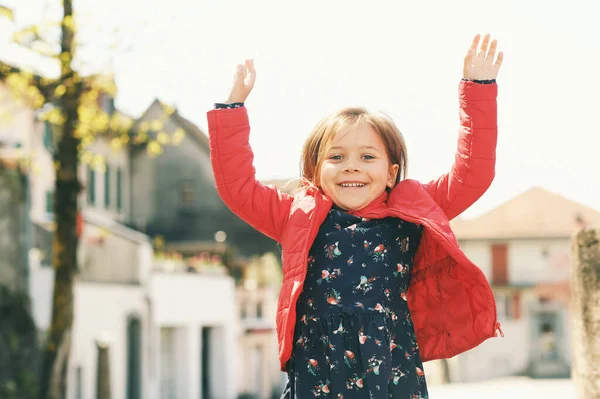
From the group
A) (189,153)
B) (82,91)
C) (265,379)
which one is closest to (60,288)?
(82,91)

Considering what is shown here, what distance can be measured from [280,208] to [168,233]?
25.7 m

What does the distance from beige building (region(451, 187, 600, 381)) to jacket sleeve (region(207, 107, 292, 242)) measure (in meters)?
39.2

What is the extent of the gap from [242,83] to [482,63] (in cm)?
77

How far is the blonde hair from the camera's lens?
10.6ft

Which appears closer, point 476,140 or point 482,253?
point 476,140

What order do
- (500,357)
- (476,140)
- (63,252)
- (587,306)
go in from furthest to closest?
(500,357) → (63,252) → (587,306) → (476,140)

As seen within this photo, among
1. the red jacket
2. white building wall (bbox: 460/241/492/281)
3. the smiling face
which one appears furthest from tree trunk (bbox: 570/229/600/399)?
white building wall (bbox: 460/241/492/281)

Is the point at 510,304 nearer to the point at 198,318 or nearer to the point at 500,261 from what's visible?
the point at 500,261

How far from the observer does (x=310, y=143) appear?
3.35m

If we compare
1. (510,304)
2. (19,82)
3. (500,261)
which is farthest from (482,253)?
(19,82)

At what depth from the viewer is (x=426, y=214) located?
10.3 feet

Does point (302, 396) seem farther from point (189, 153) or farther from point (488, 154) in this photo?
point (189, 153)

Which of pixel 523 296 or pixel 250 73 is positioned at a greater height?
pixel 250 73

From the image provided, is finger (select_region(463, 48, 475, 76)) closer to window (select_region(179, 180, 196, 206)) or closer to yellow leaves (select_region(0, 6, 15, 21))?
yellow leaves (select_region(0, 6, 15, 21))
